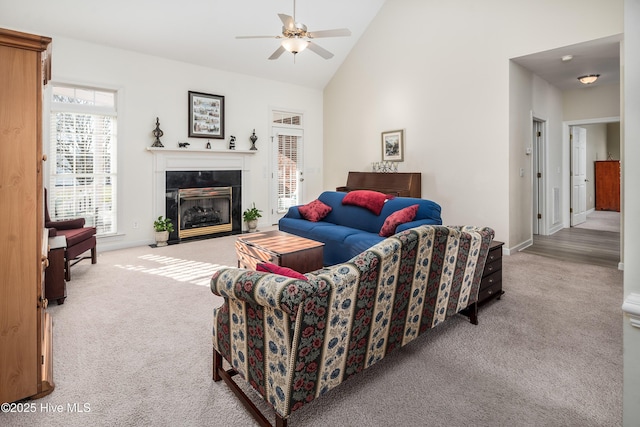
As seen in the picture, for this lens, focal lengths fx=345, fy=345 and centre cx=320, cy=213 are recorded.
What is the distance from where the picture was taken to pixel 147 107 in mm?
5500

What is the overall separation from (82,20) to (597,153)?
11.6 meters

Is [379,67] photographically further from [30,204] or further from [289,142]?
[30,204]

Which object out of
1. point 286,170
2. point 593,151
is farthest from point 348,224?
point 593,151

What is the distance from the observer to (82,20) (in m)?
4.57

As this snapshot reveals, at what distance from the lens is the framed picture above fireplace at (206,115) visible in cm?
598

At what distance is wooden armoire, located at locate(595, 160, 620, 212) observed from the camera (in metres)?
9.08

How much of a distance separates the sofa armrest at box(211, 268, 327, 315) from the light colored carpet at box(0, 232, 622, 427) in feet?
2.20

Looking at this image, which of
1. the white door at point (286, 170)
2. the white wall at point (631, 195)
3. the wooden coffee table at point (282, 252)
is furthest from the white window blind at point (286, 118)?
the white wall at point (631, 195)

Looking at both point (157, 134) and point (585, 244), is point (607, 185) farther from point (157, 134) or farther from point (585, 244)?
point (157, 134)

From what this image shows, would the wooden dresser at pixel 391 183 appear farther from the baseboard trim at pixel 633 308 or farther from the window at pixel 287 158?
the baseboard trim at pixel 633 308

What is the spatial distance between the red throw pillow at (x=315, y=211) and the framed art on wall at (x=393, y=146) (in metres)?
2.15

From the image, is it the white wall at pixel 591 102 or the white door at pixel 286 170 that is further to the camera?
the white door at pixel 286 170

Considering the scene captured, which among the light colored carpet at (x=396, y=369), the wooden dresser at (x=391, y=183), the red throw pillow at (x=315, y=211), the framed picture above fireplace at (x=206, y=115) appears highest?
the framed picture above fireplace at (x=206, y=115)

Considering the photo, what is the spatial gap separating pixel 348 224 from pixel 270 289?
3.22 m
